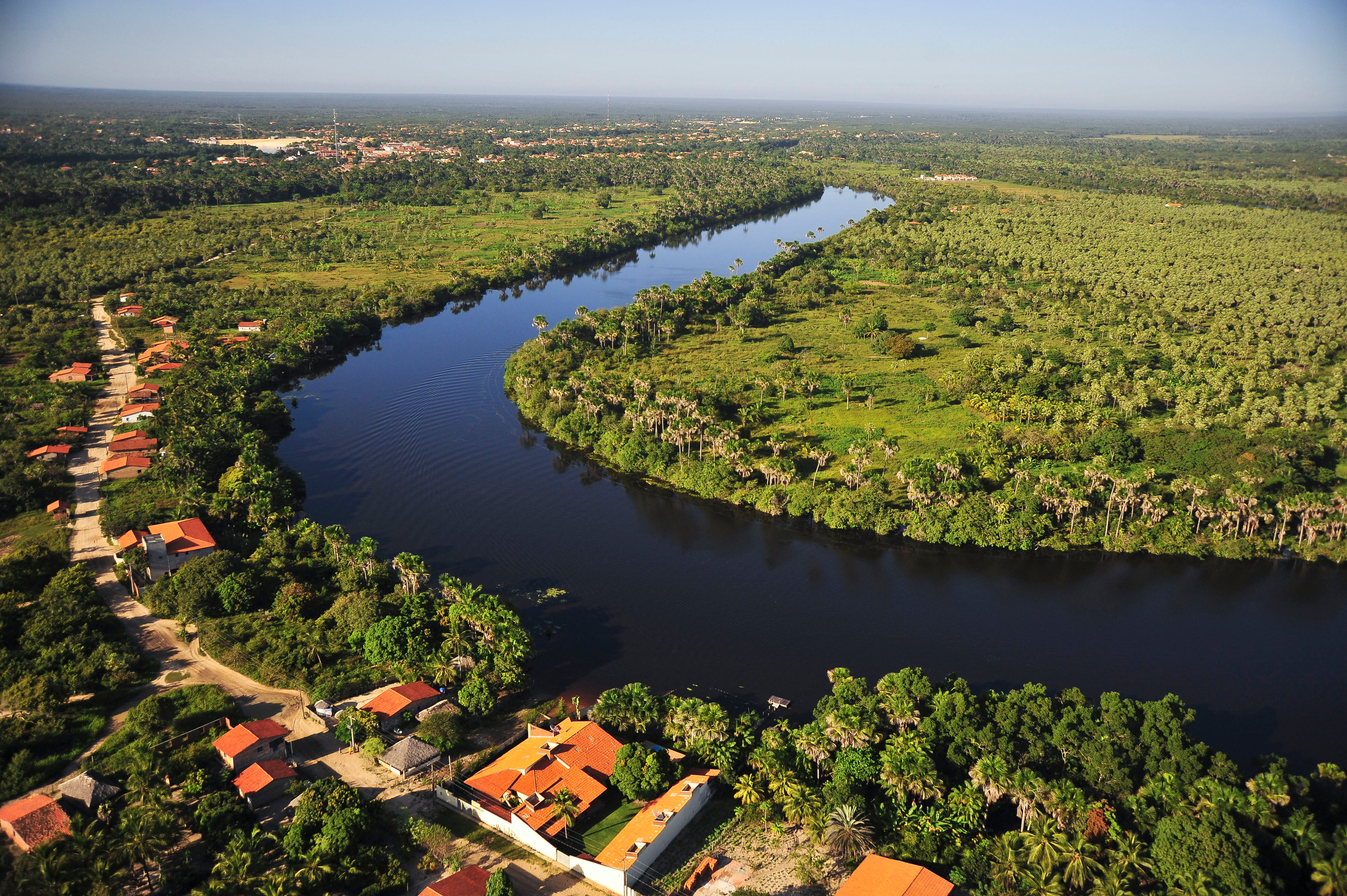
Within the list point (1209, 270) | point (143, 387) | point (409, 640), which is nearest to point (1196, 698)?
point (409, 640)

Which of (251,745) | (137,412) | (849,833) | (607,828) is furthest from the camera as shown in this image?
(137,412)

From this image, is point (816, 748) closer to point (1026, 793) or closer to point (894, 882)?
point (894, 882)

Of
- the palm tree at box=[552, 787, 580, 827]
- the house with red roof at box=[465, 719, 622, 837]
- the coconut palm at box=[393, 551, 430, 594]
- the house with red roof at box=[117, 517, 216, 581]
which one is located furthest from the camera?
the house with red roof at box=[117, 517, 216, 581]

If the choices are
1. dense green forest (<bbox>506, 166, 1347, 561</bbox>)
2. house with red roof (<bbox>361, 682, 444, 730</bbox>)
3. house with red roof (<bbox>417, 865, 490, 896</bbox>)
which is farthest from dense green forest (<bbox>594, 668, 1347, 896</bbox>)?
dense green forest (<bbox>506, 166, 1347, 561</bbox>)

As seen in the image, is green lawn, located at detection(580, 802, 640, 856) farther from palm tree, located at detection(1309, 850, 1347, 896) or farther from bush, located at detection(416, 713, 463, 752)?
palm tree, located at detection(1309, 850, 1347, 896)

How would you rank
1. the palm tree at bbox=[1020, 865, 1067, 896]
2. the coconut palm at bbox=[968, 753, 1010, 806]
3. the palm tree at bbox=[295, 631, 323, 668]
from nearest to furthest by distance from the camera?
the palm tree at bbox=[1020, 865, 1067, 896] < the coconut palm at bbox=[968, 753, 1010, 806] < the palm tree at bbox=[295, 631, 323, 668]

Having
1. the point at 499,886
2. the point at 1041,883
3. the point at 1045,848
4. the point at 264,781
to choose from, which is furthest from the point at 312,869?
the point at 1045,848

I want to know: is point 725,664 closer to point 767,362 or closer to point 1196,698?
point 1196,698
